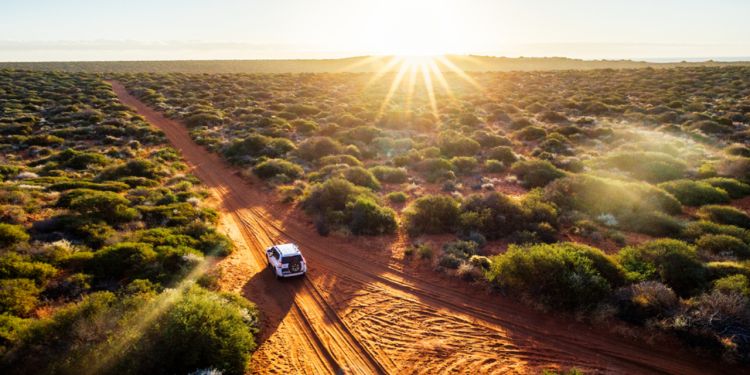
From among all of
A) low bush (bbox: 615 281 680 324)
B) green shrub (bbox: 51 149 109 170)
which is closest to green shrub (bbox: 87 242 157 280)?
low bush (bbox: 615 281 680 324)

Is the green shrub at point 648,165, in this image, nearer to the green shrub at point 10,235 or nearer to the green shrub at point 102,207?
the green shrub at point 102,207

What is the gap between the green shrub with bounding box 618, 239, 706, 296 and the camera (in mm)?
11555

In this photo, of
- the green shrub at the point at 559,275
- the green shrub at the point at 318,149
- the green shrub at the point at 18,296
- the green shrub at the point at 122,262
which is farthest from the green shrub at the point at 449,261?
the green shrub at the point at 318,149

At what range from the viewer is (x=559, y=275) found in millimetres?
11656

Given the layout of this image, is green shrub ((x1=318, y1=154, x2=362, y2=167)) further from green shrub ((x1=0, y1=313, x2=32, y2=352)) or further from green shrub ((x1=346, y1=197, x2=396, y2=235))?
green shrub ((x1=0, y1=313, x2=32, y2=352))

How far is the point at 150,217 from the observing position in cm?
1725

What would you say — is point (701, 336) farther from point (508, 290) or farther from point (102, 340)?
point (102, 340)

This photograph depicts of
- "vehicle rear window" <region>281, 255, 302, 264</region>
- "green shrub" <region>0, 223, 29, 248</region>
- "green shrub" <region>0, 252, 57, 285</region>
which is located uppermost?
"green shrub" <region>0, 223, 29, 248</region>

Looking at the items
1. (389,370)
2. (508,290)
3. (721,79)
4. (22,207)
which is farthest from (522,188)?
(721,79)

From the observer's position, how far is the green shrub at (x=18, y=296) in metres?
10.1

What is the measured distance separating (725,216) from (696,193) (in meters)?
3.04

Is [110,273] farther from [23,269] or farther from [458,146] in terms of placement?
[458,146]

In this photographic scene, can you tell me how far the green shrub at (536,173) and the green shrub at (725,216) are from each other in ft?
24.1

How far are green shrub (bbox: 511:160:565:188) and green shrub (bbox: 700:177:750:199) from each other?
7822 millimetres
